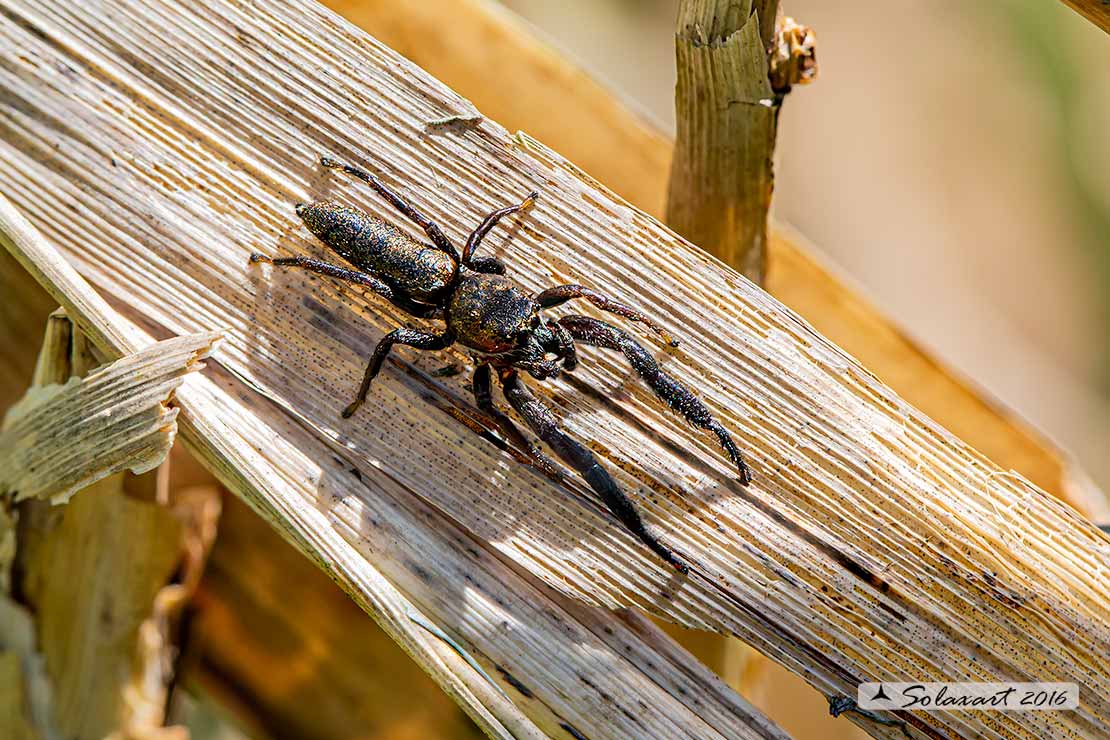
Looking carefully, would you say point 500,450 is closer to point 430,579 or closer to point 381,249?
point 430,579

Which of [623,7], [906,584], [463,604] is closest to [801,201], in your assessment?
[623,7]

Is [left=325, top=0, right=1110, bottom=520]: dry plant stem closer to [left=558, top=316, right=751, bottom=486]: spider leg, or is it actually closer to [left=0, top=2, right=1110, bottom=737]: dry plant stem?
[left=0, top=2, right=1110, bottom=737]: dry plant stem

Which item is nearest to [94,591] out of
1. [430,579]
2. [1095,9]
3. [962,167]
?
[430,579]

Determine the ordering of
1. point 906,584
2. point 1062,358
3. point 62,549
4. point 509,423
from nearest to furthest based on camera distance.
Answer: point 906,584 → point 509,423 → point 62,549 → point 1062,358

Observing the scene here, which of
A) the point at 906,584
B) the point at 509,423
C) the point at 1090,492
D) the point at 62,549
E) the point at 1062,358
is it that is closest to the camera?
the point at 906,584

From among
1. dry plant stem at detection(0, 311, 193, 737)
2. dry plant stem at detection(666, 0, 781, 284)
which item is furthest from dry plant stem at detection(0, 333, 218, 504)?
dry plant stem at detection(666, 0, 781, 284)

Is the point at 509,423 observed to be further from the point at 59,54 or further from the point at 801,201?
the point at 801,201

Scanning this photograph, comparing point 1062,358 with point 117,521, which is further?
point 1062,358
